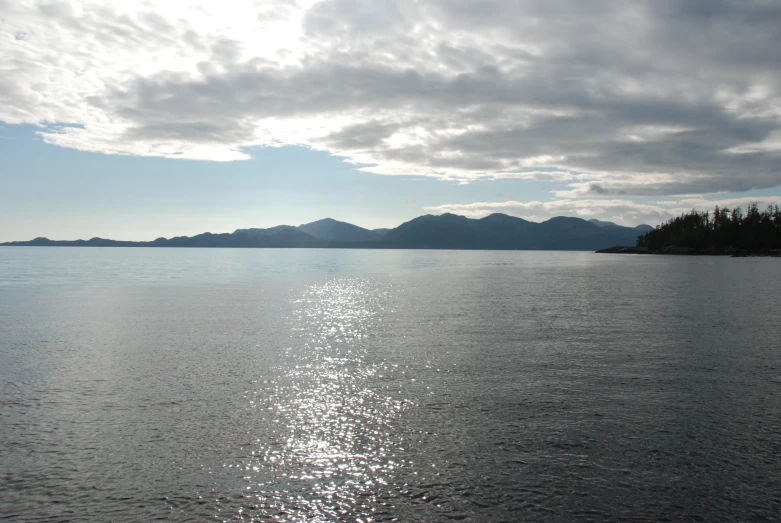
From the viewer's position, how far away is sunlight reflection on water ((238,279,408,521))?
8.84 metres

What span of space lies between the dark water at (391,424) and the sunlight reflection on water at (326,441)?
5cm

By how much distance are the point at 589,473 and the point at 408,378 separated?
7.95 metres

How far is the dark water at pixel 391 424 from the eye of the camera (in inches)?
352

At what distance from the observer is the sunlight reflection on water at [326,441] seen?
29.0ft

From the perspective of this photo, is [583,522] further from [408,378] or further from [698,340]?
[698,340]

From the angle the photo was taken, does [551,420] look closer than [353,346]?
Yes

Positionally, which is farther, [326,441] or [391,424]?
[391,424]

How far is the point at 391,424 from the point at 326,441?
1.81 m

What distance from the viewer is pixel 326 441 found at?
1155cm

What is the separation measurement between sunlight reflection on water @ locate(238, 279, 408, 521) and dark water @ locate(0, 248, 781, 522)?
5 cm

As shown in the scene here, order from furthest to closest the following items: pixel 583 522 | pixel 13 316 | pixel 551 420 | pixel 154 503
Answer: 1. pixel 13 316
2. pixel 551 420
3. pixel 154 503
4. pixel 583 522

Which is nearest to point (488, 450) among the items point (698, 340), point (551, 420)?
point (551, 420)

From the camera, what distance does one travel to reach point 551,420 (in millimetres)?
12938

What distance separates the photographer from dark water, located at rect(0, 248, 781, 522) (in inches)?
352
